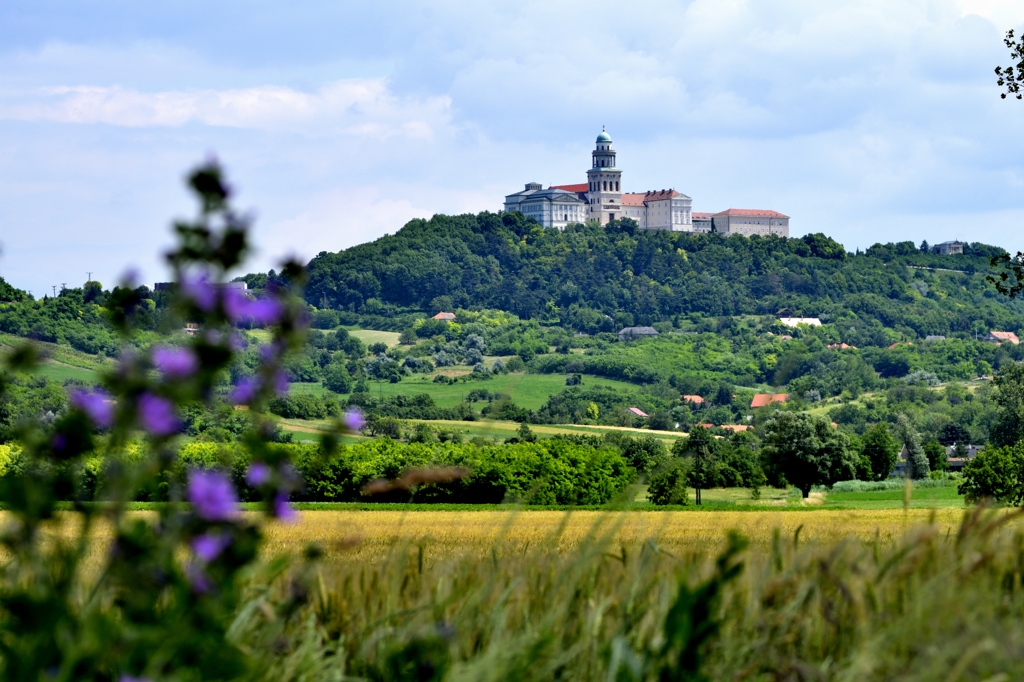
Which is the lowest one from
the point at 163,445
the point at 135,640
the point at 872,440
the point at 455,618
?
the point at 872,440

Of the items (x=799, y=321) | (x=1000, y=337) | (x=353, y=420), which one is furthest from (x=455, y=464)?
(x=1000, y=337)

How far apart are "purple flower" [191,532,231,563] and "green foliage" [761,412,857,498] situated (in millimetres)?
59054

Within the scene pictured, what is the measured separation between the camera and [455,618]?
341 centimetres

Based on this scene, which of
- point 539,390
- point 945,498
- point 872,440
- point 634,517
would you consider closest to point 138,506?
point 634,517

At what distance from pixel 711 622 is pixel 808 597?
49 cm

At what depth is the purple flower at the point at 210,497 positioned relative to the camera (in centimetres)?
236

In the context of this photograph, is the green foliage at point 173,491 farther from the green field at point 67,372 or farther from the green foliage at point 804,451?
the green field at point 67,372

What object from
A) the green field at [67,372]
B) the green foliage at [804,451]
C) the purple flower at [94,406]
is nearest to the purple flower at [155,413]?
the purple flower at [94,406]

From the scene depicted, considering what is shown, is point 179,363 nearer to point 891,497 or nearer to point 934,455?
point 891,497

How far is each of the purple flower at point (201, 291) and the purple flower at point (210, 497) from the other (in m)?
0.35

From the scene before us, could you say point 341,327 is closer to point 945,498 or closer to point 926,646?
point 945,498

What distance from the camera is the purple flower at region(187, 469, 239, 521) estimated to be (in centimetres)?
236

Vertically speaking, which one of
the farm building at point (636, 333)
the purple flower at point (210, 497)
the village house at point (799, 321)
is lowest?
the purple flower at point (210, 497)

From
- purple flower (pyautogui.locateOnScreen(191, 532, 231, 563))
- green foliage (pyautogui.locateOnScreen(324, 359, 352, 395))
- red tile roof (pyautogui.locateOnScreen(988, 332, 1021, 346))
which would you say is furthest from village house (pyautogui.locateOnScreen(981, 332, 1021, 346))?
purple flower (pyautogui.locateOnScreen(191, 532, 231, 563))
